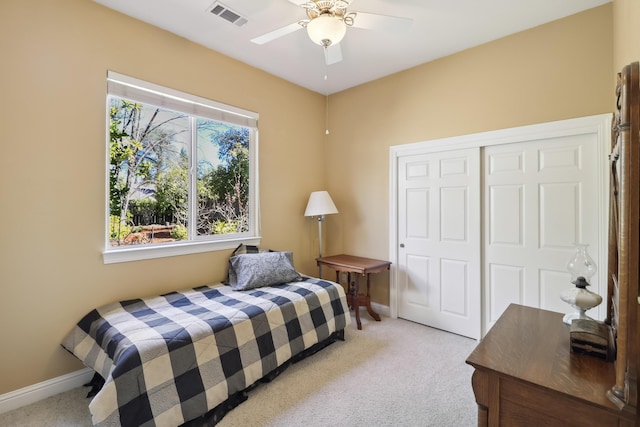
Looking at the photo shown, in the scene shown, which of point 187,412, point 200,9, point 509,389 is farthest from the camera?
point 200,9

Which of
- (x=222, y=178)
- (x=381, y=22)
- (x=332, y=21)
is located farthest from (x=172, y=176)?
(x=381, y=22)

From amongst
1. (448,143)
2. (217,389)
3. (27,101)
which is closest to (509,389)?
(217,389)

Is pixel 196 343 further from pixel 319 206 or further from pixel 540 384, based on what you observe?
pixel 319 206

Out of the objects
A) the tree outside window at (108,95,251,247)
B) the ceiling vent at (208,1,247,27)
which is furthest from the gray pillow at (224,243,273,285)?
the ceiling vent at (208,1,247,27)

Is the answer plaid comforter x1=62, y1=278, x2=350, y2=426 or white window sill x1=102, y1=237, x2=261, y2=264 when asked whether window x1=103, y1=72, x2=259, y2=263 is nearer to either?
white window sill x1=102, y1=237, x2=261, y2=264

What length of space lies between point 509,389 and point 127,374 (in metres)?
1.73

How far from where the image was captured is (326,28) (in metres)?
1.85

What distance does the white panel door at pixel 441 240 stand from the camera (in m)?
2.90

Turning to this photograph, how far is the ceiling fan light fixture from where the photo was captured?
1.84m

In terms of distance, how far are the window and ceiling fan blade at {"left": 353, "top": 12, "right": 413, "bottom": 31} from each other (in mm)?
1580

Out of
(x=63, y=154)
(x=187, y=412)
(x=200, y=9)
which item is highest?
(x=200, y=9)

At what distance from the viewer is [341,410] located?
190cm

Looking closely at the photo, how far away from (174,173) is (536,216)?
10.4 feet

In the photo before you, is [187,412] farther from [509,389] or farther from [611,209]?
[611,209]
